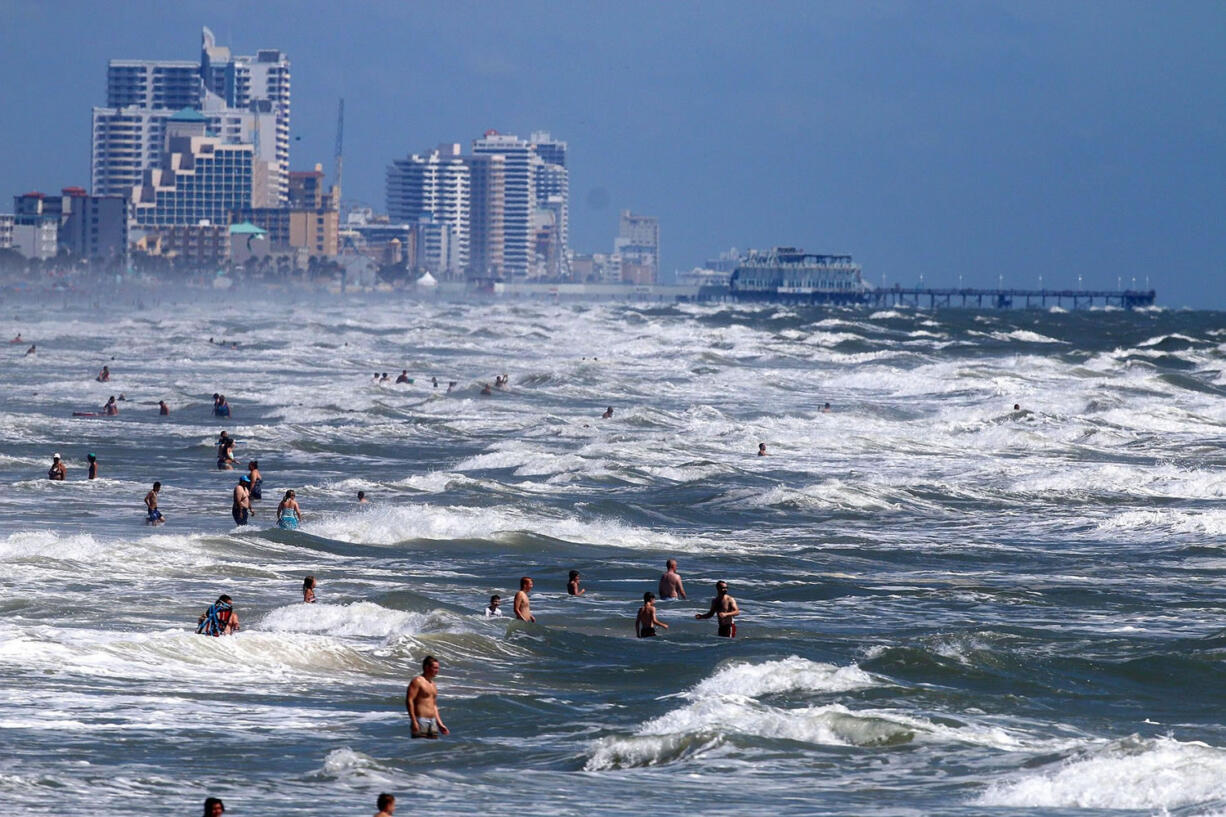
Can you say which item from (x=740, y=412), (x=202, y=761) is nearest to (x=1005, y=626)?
(x=202, y=761)

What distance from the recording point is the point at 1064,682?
18547 millimetres

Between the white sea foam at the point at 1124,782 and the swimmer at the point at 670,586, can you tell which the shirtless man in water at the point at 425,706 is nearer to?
the white sea foam at the point at 1124,782

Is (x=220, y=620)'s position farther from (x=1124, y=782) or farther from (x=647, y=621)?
(x=1124, y=782)

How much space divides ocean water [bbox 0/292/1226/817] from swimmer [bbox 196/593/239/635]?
0.95ft

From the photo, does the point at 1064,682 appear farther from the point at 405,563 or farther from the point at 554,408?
the point at 554,408

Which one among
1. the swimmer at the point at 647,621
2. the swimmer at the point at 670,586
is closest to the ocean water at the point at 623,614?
the swimmer at the point at 647,621

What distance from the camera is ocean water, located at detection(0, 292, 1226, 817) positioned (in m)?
14.5

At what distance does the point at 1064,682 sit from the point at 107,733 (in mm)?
9416

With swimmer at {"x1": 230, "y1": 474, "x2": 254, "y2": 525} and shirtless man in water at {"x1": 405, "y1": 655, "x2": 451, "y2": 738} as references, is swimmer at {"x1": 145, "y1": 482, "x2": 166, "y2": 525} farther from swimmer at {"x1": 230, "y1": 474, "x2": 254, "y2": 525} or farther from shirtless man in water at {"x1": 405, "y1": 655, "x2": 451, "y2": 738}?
shirtless man in water at {"x1": 405, "y1": 655, "x2": 451, "y2": 738}

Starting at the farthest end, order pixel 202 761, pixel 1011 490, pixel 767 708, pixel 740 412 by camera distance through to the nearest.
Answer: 1. pixel 740 412
2. pixel 1011 490
3. pixel 767 708
4. pixel 202 761

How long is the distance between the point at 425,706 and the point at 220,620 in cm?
472

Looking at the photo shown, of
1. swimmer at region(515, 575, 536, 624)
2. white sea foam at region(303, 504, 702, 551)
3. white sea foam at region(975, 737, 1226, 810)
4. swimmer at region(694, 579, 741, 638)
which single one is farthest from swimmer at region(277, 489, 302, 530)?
white sea foam at region(975, 737, 1226, 810)

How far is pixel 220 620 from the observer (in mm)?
19500

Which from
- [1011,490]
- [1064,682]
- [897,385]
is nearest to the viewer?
[1064,682]
